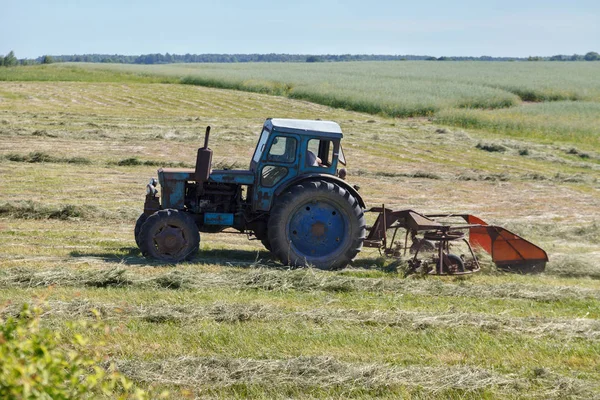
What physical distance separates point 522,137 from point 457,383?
87.5 feet

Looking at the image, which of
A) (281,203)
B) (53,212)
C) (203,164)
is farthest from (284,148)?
(53,212)

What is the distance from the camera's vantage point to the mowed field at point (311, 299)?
21.4ft

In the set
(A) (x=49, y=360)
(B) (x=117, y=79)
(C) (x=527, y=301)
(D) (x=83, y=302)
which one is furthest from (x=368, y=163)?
(B) (x=117, y=79)

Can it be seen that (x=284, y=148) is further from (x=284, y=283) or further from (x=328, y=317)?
(x=328, y=317)

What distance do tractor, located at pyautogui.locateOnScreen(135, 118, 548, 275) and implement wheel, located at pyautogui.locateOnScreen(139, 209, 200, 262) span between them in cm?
1

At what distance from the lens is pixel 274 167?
34.8 feet

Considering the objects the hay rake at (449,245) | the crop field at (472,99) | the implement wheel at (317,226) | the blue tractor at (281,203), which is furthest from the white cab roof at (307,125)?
the crop field at (472,99)

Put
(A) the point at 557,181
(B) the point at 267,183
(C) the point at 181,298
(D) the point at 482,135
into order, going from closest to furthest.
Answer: (C) the point at 181,298
(B) the point at 267,183
(A) the point at 557,181
(D) the point at 482,135

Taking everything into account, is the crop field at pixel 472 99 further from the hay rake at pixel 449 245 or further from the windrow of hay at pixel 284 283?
the windrow of hay at pixel 284 283

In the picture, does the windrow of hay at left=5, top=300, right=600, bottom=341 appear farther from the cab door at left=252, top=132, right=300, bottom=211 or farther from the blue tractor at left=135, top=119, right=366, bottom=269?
the cab door at left=252, top=132, right=300, bottom=211

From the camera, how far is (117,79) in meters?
57.7

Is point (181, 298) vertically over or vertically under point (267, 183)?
under

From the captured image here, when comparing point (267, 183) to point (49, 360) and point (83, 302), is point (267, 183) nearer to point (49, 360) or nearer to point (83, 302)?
point (83, 302)

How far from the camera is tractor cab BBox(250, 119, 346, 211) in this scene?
10523 mm
